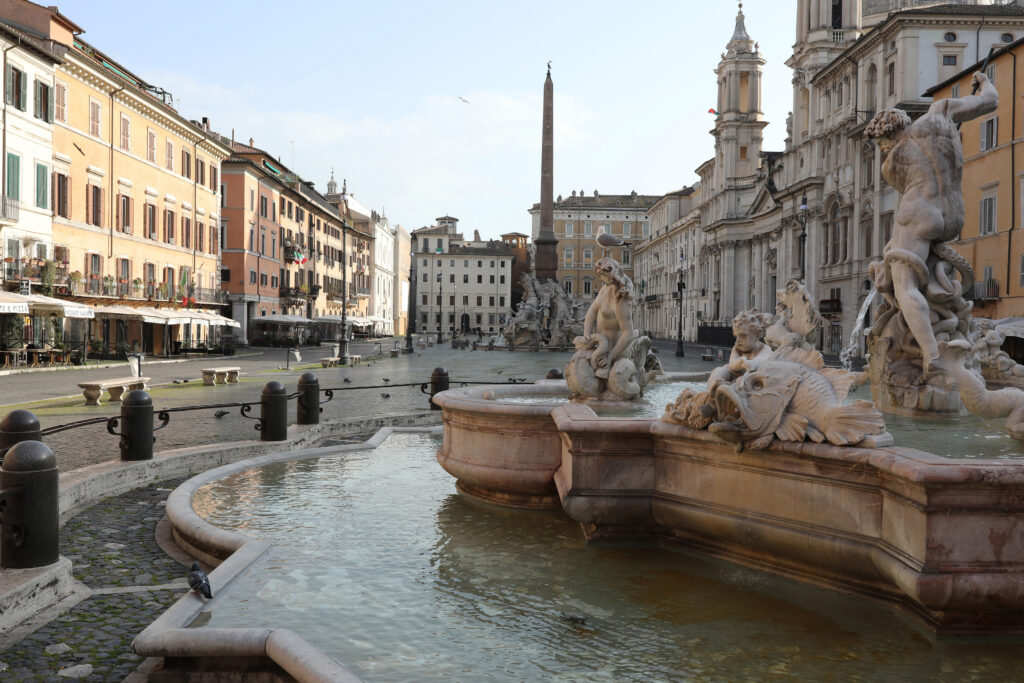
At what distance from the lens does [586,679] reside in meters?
3.34

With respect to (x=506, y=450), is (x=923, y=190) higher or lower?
higher

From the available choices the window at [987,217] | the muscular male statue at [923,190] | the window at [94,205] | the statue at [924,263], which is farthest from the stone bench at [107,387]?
the window at [987,217]

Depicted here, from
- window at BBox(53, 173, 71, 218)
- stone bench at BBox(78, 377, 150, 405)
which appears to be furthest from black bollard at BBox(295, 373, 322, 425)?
window at BBox(53, 173, 71, 218)

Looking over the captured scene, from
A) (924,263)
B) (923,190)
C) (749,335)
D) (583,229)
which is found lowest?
(749,335)

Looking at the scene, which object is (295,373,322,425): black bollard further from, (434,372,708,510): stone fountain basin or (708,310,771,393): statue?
(708,310,771,393): statue

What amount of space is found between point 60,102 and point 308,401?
24607 mm

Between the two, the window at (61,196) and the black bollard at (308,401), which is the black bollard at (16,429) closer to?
the black bollard at (308,401)

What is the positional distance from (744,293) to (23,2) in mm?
53584

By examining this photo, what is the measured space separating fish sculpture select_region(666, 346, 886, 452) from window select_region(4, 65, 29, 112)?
28.3m

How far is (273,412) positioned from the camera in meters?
9.50

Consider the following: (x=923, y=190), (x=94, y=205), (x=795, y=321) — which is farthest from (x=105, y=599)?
(x=94, y=205)

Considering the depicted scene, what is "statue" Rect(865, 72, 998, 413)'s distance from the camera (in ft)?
21.1

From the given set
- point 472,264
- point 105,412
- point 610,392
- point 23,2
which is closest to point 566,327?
point 23,2

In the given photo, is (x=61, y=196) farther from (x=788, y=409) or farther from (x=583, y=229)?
(x=583, y=229)
